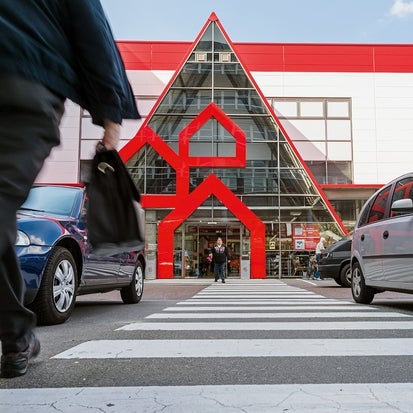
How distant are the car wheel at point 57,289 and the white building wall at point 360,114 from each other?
22.6 m

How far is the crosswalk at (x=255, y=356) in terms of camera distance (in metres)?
2.07

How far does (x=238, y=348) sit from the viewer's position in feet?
10.9

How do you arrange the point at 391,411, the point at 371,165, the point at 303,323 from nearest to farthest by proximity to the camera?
the point at 391,411
the point at 303,323
the point at 371,165

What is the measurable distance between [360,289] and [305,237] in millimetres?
14700

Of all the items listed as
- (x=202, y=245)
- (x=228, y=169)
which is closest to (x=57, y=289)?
(x=202, y=245)

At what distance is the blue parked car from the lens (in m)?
4.52

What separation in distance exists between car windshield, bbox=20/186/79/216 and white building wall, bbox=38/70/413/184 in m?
21.6

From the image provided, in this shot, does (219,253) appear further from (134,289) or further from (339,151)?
(339,151)

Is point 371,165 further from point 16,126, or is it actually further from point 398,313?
point 16,126

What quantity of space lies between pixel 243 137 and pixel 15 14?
1992 centimetres

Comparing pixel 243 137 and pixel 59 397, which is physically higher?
pixel 243 137

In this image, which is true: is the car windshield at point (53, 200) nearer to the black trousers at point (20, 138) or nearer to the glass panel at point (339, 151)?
the black trousers at point (20, 138)

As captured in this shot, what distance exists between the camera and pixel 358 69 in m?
28.9

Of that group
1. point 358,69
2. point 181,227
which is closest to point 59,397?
point 181,227
